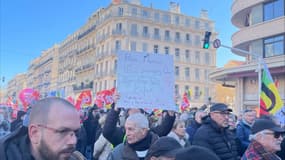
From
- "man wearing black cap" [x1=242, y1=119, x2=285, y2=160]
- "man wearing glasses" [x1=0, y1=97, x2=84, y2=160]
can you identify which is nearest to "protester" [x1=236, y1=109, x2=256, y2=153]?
"man wearing black cap" [x1=242, y1=119, x2=285, y2=160]

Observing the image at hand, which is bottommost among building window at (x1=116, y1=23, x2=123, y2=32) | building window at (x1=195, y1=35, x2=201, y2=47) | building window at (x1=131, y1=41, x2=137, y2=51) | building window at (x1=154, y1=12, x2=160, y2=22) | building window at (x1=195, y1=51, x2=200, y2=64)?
building window at (x1=195, y1=51, x2=200, y2=64)

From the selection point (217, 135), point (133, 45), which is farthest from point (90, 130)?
point (133, 45)

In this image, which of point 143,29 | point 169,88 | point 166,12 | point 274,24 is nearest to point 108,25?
point 143,29

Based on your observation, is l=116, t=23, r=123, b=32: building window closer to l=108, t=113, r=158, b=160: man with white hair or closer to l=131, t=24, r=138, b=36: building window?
l=131, t=24, r=138, b=36: building window

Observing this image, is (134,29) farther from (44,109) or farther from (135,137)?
(44,109)

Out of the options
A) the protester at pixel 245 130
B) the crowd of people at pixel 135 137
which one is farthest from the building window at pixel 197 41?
the protester at pixel 245 130

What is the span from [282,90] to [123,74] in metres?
18.7

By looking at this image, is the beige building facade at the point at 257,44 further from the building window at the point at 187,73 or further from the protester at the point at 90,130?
the building window at the point at 187,73

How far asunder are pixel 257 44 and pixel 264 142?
20935mm

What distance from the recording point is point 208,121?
4.57m

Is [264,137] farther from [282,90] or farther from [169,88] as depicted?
[282,90]

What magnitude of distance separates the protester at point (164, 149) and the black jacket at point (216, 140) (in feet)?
5.88

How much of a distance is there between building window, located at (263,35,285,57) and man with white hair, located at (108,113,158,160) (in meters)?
20.0

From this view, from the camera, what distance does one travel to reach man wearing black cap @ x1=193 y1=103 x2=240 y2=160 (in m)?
4.31
